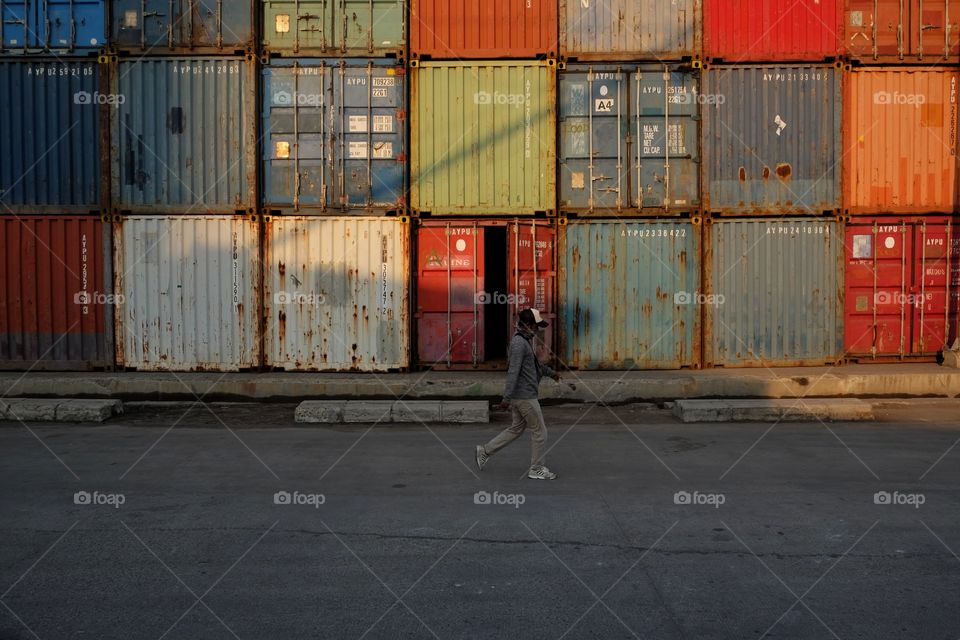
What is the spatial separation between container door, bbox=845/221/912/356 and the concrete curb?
3.01 m

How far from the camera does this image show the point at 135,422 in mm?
11570

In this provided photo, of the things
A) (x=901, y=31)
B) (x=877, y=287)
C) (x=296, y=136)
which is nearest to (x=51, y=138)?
(x=296, y=136)

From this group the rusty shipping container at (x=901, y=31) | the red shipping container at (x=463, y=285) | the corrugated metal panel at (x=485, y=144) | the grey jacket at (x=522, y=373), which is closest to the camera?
the grey jacket at (x=522, y=373)

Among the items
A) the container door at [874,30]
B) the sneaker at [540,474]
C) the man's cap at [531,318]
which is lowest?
the sneaker at [540,474]

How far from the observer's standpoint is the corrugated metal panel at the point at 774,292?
1388 cm

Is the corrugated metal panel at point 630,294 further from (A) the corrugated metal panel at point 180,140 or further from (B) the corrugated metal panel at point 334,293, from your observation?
(A) the corrugated metal panel at point 180,140

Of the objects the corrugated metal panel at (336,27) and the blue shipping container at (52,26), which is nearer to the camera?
the blue shipping container at (52,26)

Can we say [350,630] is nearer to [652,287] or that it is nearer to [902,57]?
[652,287]

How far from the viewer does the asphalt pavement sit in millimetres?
4680

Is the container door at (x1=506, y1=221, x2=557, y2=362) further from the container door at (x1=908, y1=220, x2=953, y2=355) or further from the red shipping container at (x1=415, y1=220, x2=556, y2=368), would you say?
the container door at (x1=908, y1=220, x2=953, y2=355)

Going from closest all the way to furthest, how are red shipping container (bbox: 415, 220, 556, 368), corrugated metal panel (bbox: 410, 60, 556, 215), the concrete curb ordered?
the concrete curb → red shipping container (bbox: 415, 220, 556, 368) → corrugated metal panel (bbox: 410, 60, 556, 215)

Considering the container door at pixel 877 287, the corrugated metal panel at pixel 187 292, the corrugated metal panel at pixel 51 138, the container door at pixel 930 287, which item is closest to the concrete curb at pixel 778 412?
the container door at pixel 877 287

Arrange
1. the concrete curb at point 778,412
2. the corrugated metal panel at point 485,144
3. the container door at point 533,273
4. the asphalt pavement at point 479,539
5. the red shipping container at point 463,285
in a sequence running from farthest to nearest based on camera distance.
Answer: the corrugated metal panel at point 485,144 → the red shipping container at point 463,285 → the container door at point 533,273 → the concrete curb at point 778,412 → the asphalt pavement at point 479,539

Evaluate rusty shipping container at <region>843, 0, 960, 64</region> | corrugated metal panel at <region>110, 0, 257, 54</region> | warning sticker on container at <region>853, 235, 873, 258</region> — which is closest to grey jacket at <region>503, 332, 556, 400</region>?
warning sticker on container at <region>853, 235, 873, 258</region>
